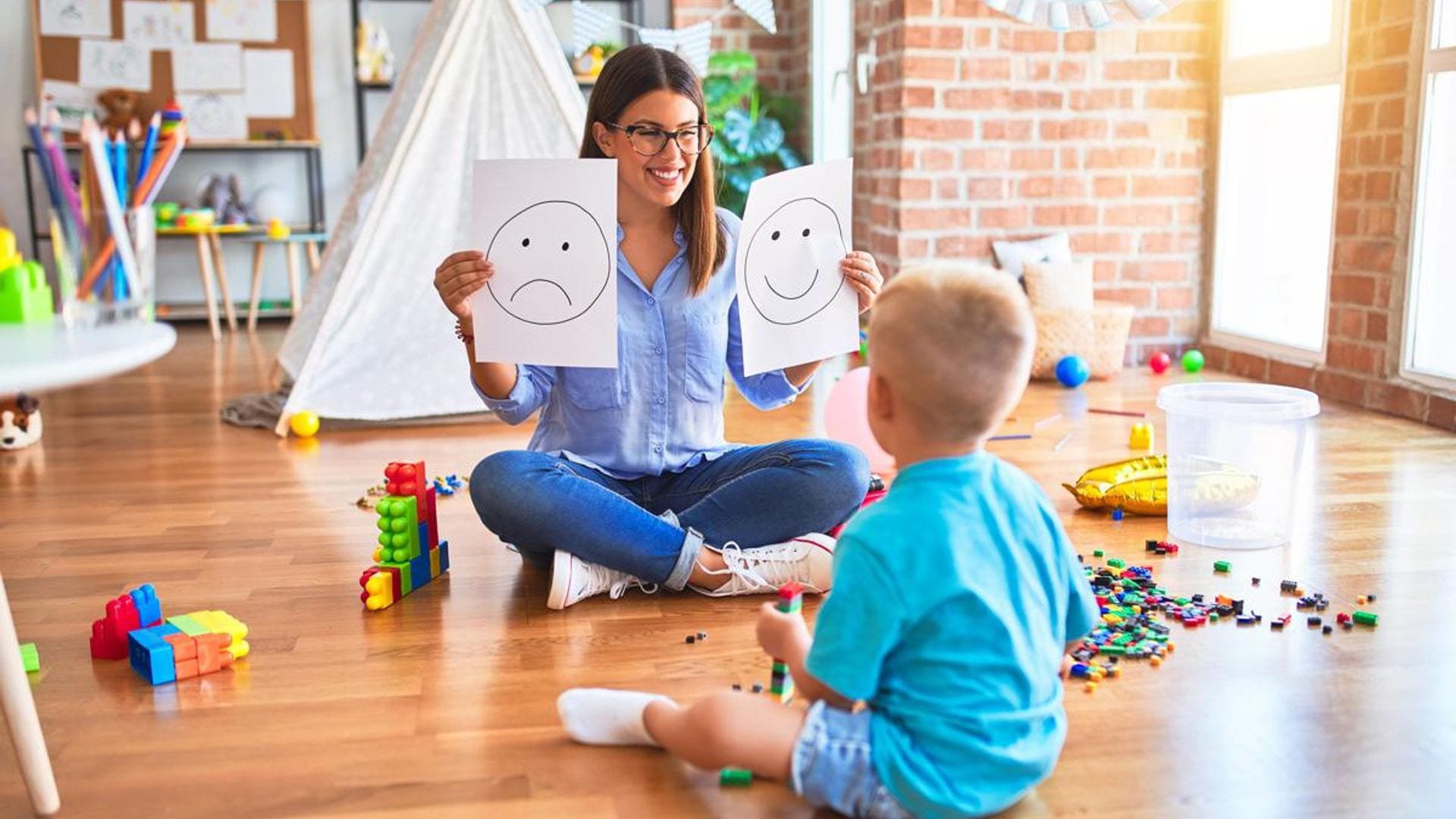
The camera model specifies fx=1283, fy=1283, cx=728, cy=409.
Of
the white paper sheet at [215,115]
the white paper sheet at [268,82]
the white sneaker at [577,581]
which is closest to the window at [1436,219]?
the white sneaker at [577,581]

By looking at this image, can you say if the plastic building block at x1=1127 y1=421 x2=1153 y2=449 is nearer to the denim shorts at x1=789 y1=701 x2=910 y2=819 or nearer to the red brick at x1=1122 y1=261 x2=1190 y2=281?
the red brick at x1=1122 y1=261 x2=1190 y2=281

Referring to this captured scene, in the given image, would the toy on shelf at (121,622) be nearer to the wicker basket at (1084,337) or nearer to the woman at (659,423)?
the woman at (659,423)

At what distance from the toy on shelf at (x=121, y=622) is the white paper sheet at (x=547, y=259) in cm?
53

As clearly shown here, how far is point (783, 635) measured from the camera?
1.23 meters

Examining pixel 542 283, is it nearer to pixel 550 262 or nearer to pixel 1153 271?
pixel 550 262

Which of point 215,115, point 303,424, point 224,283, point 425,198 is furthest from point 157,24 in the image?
point 303,424

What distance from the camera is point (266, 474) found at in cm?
263

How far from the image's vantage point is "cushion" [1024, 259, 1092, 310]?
3740mm

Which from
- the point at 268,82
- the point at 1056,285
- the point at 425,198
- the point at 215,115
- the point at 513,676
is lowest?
the point at 513,676

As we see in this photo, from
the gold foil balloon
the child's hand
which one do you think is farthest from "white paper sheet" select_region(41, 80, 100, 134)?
the child's hand

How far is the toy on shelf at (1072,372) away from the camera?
11.5ft

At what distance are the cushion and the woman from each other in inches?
79.4

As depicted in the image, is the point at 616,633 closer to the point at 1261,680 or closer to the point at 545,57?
the point at 1261,680

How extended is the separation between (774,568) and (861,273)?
1.41ft
